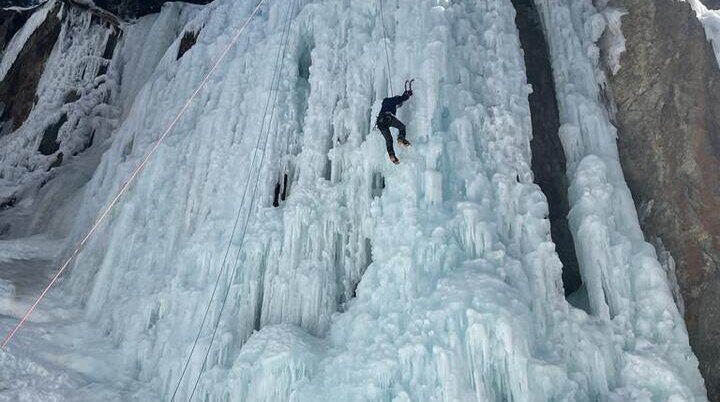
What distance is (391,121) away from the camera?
7.60 m

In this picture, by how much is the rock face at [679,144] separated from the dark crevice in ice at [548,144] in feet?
2.82

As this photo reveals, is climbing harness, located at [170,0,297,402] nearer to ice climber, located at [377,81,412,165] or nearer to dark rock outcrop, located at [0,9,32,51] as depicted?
ice climber, located at [377,81,412,165]

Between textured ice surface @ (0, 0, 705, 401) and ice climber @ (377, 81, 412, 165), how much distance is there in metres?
0.28

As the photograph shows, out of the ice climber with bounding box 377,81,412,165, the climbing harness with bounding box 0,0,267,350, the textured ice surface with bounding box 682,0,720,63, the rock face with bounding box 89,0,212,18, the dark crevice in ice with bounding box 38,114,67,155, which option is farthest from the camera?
the rock face with bounding box 89,0,212,18

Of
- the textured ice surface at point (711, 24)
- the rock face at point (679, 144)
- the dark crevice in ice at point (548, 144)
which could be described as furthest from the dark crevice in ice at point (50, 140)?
the textured ice surface at point (711, 24)

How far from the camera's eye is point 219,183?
8906mm

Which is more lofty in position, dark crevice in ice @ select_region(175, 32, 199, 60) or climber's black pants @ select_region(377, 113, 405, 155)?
dark crevice in ice @ select_region(175, 32, 199, 60)

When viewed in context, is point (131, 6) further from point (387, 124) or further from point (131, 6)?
point (387, 124)

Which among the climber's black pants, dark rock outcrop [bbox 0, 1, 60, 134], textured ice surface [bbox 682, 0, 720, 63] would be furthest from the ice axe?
dark rock outcrop [bbox 0, 1, 60, 134]

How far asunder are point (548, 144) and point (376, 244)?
3198 millimetres

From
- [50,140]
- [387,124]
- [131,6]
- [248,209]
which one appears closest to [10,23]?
[131,6]

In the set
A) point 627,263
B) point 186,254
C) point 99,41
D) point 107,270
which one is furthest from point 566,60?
point 99,41

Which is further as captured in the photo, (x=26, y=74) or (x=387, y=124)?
(x=26, y=74)

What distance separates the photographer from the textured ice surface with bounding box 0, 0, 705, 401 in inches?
244
